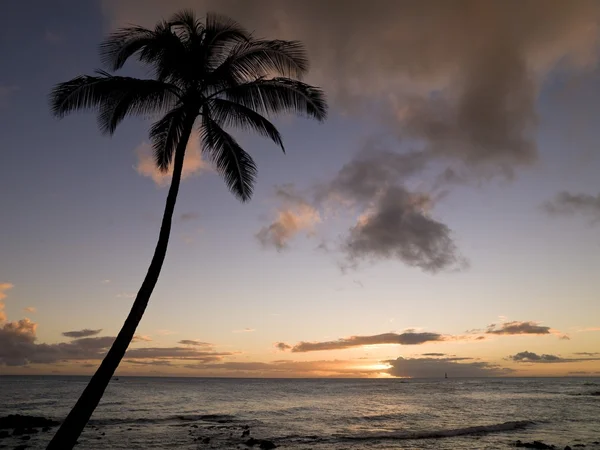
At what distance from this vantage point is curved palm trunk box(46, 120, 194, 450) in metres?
9.06

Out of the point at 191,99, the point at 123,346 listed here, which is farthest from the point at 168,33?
the point at 123,346

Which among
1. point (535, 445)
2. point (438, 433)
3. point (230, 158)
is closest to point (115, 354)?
point (230, 158)

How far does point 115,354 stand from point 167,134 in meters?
7.58

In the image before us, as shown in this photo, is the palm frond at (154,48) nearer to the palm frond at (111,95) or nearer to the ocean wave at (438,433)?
the palm frond at (111,95)

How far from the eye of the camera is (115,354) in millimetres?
10102

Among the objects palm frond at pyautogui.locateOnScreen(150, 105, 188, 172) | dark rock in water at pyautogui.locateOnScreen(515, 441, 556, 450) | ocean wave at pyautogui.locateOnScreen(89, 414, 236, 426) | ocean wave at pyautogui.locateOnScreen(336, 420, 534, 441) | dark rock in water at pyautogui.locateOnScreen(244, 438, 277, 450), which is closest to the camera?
palm frond at pyautogui.locateOnScreen(150, 105, 188, 172)

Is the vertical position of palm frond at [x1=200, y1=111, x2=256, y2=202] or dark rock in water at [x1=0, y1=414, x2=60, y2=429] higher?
palm frond at [x1=200, y1=111, x2=256, y2=202]

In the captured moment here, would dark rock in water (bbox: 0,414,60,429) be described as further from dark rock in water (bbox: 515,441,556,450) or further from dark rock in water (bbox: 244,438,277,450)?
dark rock in water (bbox: 515,441,556,450)

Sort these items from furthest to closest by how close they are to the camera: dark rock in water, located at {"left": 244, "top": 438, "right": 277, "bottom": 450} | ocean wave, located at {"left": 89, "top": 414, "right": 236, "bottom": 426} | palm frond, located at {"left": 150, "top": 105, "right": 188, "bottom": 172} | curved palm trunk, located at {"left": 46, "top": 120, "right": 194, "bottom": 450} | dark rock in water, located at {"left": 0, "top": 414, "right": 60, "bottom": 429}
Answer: ocean wave, located at {"left": 89, "top": 414, "right": 236, "bottom": 426} < dark rock in water, located at {"left": 0, "top": 414, "right": 60, "bottom": 429} < dark rock in water, located at {"left": 244, "top": 438, "right": 277, "bottom": 450} < palm frond, located at {"left": 150, "top": 105, "right": 188, "bottom": 172} < curved palm trunk, located at {"left": 46, "top": 120, "right": 194, "bottom": 450}

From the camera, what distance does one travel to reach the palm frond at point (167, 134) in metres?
13.9

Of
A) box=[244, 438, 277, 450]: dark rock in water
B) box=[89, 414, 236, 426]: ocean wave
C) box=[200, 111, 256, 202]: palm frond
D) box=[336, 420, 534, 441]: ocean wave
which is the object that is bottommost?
box=[89, 414, 236, 426]: ocean wave

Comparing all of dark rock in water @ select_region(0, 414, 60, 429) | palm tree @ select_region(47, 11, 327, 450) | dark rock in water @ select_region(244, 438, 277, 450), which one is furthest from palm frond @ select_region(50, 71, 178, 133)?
dark rock in water @ select_region(0, 414, 60, 429)

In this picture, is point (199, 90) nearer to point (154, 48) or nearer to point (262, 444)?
point (154, 48)

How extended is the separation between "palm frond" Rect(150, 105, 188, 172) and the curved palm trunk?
1302 millimetres
